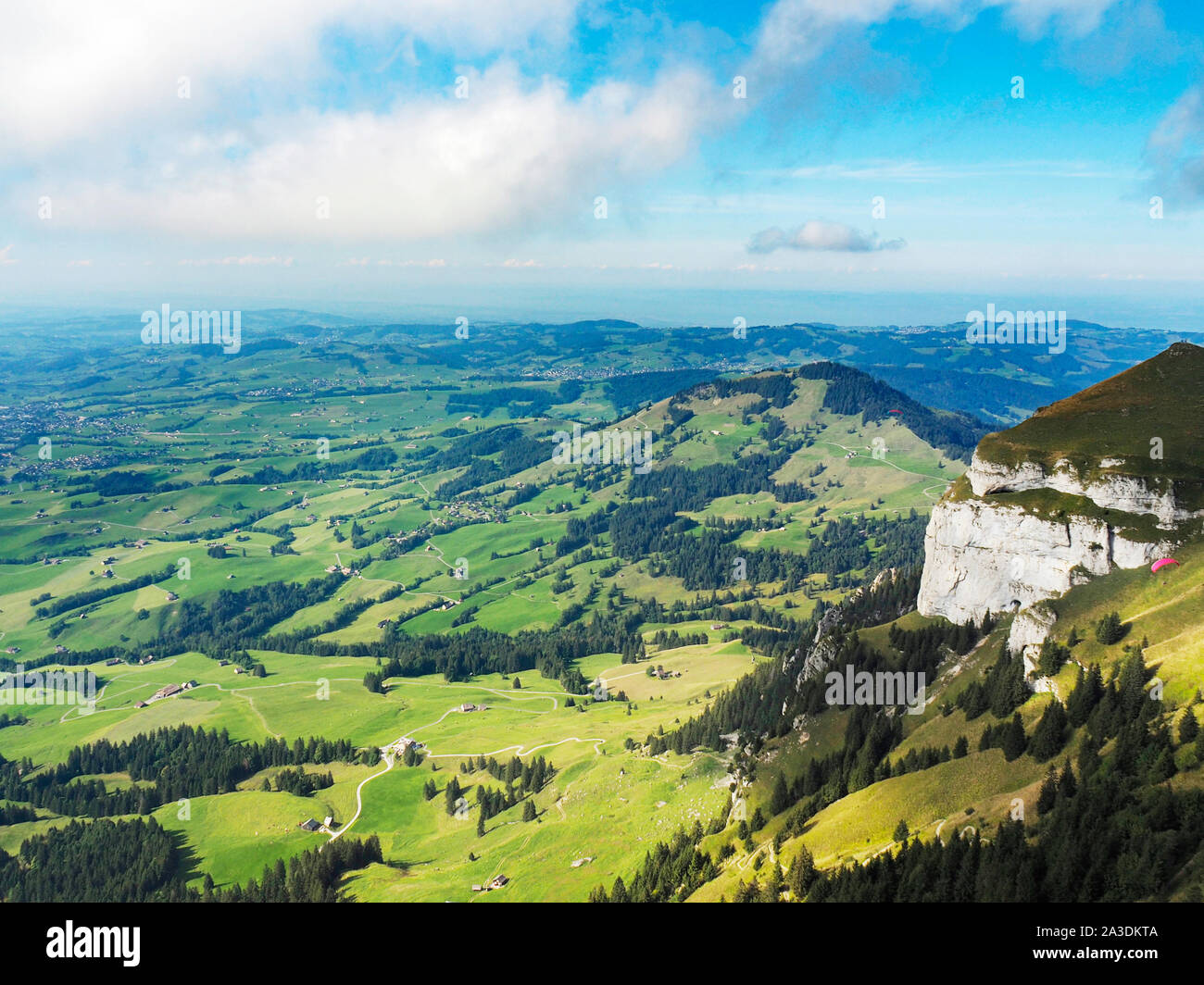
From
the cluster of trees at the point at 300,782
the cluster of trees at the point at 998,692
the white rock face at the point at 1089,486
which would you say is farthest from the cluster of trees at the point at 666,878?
the cluster of trees at the point at 300,782

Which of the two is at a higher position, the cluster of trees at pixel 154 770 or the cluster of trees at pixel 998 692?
the cluster of trees at pixel 998 692

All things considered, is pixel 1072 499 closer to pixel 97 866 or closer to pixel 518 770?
pixel 518 770

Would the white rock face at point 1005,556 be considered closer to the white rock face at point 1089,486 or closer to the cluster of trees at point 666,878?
the white rock face at point 1089,486

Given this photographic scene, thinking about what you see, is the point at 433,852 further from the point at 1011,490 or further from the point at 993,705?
the point at 1011,490
